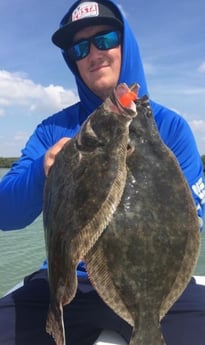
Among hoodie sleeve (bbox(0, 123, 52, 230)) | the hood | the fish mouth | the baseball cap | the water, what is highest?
the baseball cap

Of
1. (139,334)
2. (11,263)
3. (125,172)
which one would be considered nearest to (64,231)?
(125,172)

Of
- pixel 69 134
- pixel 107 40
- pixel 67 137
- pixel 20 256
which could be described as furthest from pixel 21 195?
pixel 20 256

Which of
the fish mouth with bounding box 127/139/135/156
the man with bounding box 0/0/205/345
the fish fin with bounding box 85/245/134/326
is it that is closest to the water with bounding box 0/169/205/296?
the man with bounding box 0/0/205/345

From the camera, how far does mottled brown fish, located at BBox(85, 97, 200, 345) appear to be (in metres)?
2.06

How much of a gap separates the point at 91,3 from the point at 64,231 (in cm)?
212

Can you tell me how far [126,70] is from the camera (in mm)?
3439

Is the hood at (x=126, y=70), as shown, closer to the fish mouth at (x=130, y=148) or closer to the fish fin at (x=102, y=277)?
the fish mouth at (x=130, y=148)

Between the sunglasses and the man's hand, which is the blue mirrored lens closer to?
the sunglasses

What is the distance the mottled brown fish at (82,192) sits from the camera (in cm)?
197

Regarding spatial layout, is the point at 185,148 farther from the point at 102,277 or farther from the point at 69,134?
the point at 102,277

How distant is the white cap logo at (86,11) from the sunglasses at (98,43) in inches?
6.6

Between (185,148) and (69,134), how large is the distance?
923mm

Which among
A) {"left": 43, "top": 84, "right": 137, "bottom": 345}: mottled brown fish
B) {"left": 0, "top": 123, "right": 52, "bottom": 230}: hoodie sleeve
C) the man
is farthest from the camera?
the man

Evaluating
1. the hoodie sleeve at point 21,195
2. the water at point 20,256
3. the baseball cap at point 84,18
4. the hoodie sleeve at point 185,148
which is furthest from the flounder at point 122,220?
the water at point 20,256
